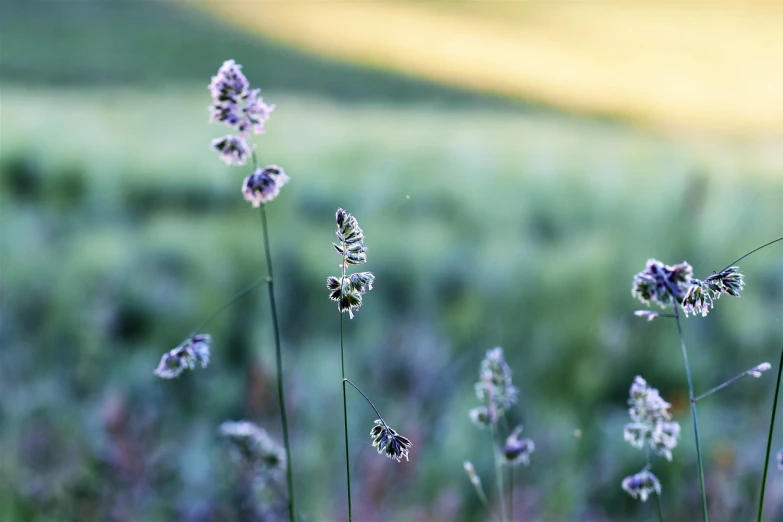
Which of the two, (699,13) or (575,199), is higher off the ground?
(699,13)

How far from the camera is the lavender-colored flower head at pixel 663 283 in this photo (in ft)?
1.78

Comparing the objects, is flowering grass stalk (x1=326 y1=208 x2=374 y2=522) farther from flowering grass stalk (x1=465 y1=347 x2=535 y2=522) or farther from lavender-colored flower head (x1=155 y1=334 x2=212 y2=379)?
flowering grass stalk (x1=465 y1=347 x2=535 y2=522)

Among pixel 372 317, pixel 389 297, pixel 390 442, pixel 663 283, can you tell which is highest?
pixel 389 297

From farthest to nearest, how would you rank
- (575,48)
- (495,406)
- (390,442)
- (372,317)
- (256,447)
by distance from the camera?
(575,48)
(372,317)
(256,447)
(495,406)
(390,442)

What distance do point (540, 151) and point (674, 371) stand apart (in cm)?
257

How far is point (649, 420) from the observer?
67 cm

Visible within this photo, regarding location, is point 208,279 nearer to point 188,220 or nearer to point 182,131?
point 188,220

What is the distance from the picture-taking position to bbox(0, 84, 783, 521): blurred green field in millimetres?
1725

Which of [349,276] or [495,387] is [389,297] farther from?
[349,276]

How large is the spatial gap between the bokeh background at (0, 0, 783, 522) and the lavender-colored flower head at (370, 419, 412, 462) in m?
0.81

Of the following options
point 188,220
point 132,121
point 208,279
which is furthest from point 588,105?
point 208,279

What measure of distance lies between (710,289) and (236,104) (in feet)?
1.35

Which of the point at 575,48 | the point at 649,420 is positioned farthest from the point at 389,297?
the point at 575,48

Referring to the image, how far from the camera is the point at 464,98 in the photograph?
791 centimetres
